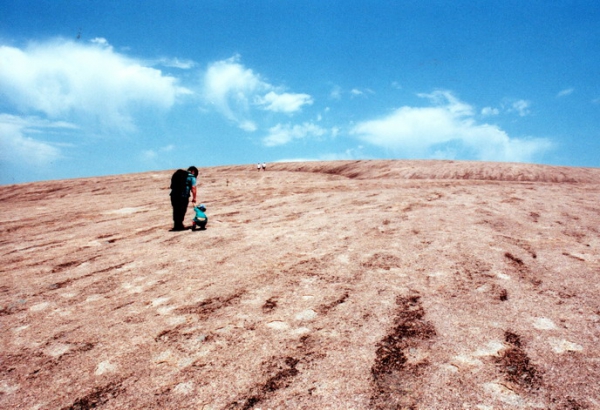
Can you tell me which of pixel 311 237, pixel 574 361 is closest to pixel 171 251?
pixel 311 237

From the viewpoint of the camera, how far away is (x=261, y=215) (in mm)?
9594

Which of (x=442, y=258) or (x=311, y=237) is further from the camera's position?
(x=311, y=237)

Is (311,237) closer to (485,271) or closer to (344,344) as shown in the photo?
(485,271)

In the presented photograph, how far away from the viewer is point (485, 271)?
447 centimetres

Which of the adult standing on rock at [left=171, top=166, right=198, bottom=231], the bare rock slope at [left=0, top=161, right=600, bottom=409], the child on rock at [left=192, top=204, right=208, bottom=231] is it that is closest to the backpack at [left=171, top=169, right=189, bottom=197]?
the adult standing on rock at [left=171, top=166, right=198, bottom=231]

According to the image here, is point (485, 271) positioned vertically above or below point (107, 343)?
above

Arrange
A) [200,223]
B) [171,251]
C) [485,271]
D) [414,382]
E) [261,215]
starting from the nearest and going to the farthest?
[414,382], [485,271], [171,251], [200,223], [261,215]

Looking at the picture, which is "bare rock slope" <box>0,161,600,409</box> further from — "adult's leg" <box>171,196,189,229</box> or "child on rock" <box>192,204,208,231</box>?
"adult's leg" <box>171,196,189,229</box>

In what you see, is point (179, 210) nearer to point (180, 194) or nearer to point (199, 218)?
point (180, 194)

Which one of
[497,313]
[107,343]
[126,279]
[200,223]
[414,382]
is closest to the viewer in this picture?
[414,382]

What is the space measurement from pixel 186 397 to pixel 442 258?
3.95m

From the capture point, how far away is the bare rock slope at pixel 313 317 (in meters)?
2.43

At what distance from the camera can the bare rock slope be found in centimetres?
243

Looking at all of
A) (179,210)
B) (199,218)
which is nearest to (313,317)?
(199,218)
